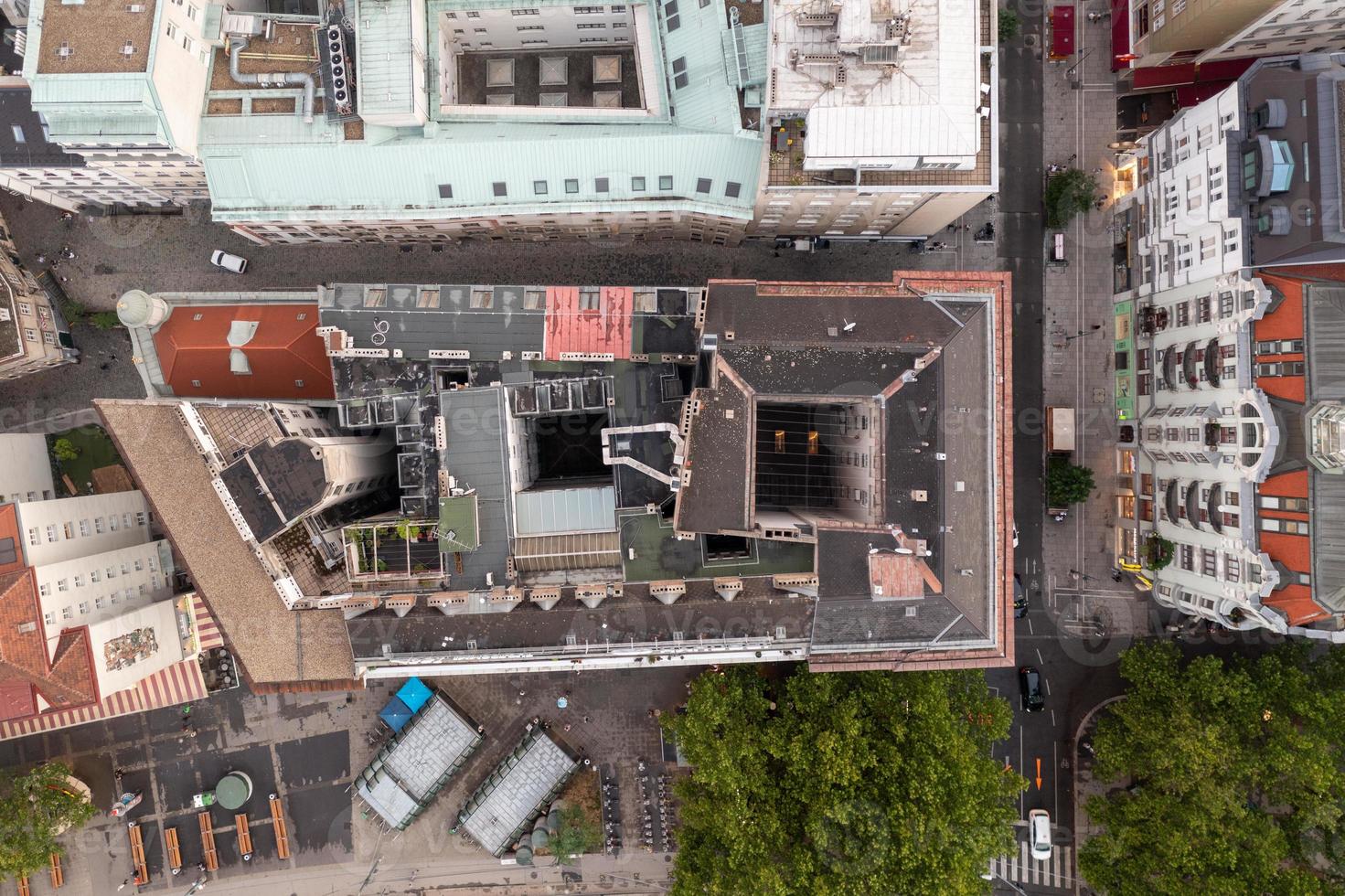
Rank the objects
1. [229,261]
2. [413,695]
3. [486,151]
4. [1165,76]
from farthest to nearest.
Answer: [413,695] < [229,261] < [1165,76] < [486,151]

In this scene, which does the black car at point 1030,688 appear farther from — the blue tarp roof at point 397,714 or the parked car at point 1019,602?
the blue tarp roof at point 397,714

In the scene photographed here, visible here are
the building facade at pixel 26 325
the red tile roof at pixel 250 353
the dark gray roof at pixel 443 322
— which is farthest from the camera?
the building facade at pixel 26 325

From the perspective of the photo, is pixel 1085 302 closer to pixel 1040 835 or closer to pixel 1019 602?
pixel 1019 602

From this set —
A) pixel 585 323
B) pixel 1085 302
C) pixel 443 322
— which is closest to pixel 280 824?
pixel 443 322

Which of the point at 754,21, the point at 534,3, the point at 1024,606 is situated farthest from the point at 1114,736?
the point at 534,3

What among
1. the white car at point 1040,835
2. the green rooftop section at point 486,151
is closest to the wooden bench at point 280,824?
the green rooftop section at point 486,151

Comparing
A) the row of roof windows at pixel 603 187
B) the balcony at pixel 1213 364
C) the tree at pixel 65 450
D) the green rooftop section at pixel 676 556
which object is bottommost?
the green rooftop section at pixel 676 556

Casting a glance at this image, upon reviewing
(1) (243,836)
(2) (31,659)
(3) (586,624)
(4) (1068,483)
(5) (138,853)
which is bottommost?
(5) (138,853)

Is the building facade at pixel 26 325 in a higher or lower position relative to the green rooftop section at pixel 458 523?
higher
